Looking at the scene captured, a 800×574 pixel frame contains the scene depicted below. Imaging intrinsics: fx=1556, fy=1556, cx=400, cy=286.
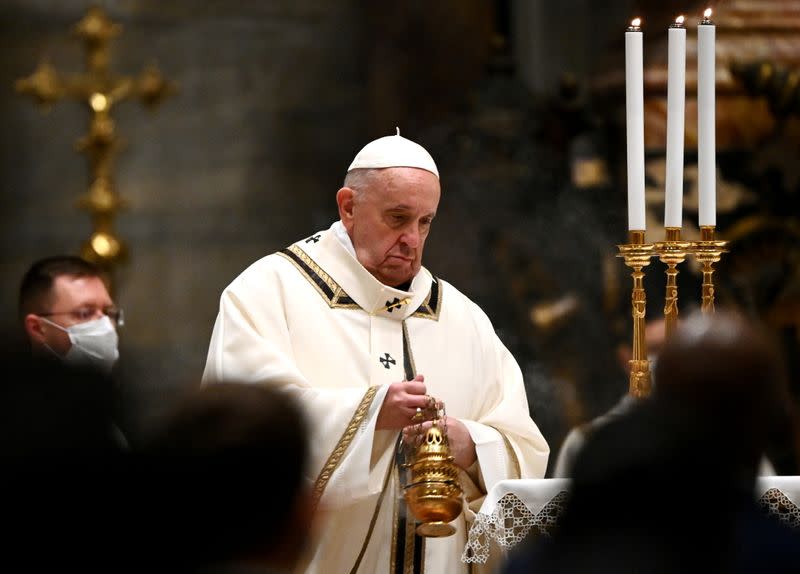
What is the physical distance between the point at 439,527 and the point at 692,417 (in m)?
1.87

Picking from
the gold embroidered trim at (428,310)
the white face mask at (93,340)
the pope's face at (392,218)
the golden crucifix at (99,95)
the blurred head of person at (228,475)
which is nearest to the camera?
the blurred head of person at (228,475)

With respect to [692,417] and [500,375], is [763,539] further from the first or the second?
[500,375]

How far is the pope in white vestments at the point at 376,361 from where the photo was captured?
169 inches

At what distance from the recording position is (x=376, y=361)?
468 cm

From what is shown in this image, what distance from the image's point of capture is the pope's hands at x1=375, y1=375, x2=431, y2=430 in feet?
13.8

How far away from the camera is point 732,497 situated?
223 cm

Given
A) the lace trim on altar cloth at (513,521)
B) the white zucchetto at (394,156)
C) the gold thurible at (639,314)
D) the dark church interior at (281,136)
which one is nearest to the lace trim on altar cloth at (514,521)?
the lace trim on altar cloth at (513,521)

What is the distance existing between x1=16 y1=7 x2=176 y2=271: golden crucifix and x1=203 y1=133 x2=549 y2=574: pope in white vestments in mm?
4391

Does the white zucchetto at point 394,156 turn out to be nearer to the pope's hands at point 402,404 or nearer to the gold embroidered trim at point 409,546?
the pope's hands at point 402,404

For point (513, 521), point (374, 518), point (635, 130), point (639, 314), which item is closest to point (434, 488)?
point (513, 521)

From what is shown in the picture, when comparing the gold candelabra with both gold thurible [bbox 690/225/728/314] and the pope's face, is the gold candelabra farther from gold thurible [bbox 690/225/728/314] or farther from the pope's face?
the pope's face

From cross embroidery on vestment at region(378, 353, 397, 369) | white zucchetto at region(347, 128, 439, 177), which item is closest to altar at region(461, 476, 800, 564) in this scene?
cross embroidery on vestment at region(378, 353, 397, 369)

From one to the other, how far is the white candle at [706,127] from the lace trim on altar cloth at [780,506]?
2.31 feet

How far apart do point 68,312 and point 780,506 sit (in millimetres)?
2561
